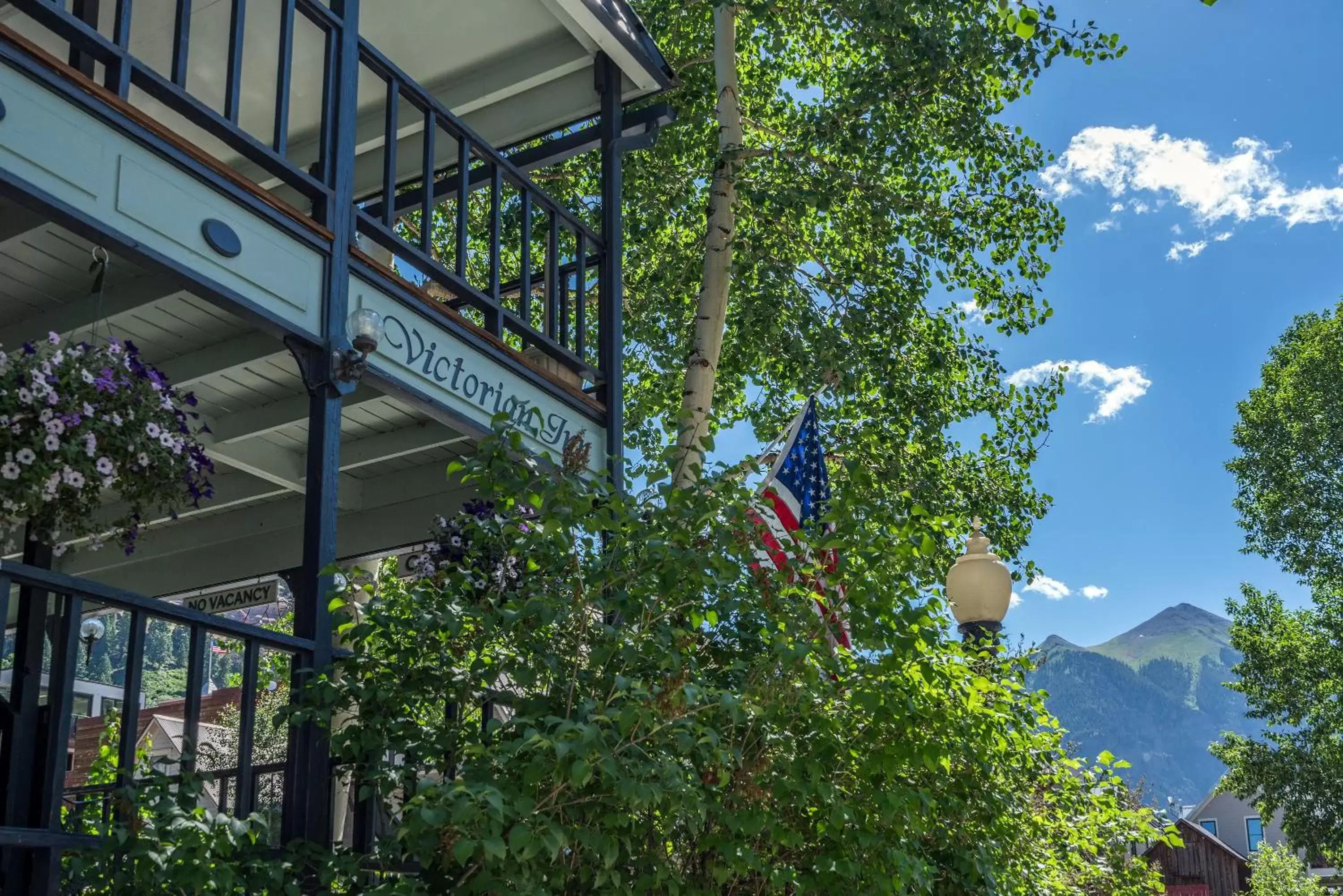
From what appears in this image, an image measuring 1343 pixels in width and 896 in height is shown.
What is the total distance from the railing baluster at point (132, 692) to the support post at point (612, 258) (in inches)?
157

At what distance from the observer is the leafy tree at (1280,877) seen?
40.7 meters

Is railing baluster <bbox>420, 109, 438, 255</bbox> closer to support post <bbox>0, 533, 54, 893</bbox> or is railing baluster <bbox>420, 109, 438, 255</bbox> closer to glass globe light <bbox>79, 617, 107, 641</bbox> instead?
glass globe light <bbox>79, 617, 107, 641</bbox>

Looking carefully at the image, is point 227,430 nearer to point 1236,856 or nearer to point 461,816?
point 461,816

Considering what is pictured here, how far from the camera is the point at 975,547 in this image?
8.87 meters

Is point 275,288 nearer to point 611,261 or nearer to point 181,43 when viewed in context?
point 181,43

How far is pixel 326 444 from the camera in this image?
6281 mm

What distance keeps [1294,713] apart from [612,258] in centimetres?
2092

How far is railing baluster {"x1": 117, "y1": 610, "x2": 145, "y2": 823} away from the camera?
4.86 m

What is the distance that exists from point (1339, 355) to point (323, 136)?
24.7 m

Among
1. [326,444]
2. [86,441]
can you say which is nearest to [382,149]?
[326,444]

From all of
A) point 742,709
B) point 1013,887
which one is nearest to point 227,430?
point 742,709

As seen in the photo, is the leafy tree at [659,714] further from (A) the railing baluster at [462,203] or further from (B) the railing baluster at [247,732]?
(A) the railing baluster at [462,203]

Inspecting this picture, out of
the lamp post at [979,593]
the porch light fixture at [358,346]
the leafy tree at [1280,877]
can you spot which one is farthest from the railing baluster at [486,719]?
the leafy tree at [1280,877]

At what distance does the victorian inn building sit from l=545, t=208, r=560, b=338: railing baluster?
2cm
